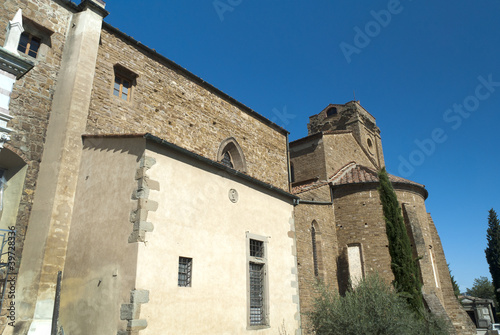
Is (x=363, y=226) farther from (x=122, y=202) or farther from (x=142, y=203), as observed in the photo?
(x=122, y=202)

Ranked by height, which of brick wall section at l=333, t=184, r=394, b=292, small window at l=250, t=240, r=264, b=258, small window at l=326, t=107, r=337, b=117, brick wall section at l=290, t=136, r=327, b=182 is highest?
small window at l=326, t=107, r=337, b=117

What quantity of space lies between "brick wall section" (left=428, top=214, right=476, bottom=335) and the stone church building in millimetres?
6890

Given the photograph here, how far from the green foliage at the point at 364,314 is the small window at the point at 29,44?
10.2m

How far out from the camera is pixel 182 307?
7520 millimetres

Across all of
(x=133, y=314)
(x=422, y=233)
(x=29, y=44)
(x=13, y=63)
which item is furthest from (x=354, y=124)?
(x=13, y=63)

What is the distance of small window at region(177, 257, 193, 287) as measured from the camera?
7.81m

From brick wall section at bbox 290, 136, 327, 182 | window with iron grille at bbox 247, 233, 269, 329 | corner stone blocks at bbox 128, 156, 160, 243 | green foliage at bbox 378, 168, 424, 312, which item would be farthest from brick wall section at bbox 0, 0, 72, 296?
brick wall section at bbox 290, 136, 327, 182

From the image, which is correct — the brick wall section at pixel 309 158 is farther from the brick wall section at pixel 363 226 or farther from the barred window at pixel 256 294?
the barred window at pixel 256 294

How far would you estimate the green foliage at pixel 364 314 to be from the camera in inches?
371

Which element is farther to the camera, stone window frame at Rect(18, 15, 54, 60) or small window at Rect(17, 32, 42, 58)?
stone window frame at Rect(18, 15, 54, 60)

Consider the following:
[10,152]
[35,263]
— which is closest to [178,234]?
[35,263]

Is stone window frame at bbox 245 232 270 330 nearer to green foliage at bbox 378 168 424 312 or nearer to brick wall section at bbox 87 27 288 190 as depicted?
brick wall section at bbox 87 27 288 190

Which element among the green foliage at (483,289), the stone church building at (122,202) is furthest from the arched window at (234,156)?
the green foliage at (483,289)

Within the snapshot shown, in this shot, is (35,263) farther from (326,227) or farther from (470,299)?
(470,299)
